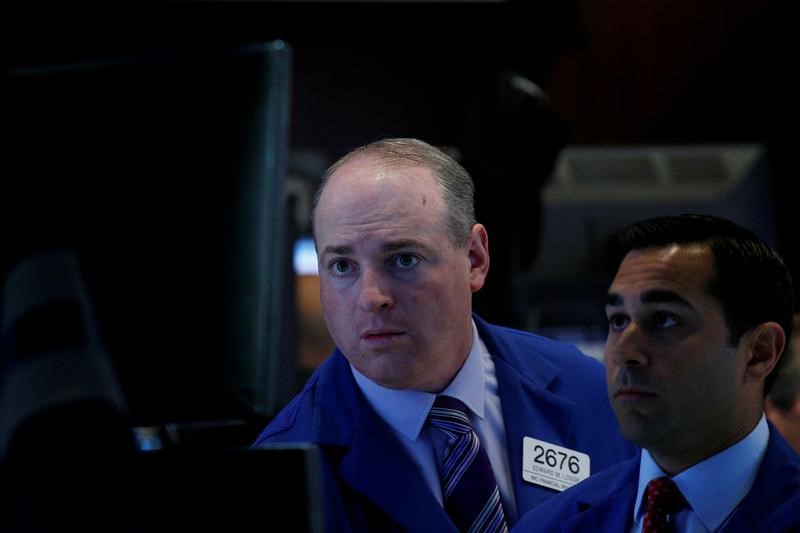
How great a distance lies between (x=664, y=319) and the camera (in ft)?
2.42

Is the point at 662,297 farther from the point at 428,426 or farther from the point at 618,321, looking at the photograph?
the point at 428,426

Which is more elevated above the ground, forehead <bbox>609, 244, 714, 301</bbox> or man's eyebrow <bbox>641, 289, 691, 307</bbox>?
forehead <bbox>609, 244, 714, 301</bbox>

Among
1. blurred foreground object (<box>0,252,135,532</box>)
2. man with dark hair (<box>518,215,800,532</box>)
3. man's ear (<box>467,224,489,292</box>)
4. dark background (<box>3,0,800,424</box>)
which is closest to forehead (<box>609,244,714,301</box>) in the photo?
man with dark hair (<box>518,215,800,532</box>)

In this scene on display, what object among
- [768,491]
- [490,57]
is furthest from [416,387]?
[490,57]

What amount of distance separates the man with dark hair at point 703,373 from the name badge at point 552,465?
158 millimetres

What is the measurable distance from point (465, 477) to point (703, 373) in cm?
28

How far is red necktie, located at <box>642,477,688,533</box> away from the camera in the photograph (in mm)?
736

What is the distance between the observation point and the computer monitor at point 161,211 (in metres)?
0.73

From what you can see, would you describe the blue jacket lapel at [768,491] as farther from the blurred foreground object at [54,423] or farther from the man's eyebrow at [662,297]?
the blurred foreground object at [54,423]

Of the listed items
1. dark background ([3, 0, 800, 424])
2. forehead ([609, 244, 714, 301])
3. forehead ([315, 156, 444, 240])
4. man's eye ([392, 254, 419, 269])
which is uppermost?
dark background ([3, 0, 800, 424])

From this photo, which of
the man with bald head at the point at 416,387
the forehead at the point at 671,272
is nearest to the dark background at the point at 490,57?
the man with bald head at the point at 416,387

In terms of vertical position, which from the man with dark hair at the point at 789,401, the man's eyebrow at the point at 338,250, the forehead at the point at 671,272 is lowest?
the man with dark hair at the point at 789,401

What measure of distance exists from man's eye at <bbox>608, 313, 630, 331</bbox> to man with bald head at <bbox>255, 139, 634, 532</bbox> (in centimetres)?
19

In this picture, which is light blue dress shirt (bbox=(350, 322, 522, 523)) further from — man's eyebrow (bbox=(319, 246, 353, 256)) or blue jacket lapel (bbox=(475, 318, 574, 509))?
man's eyebrow (bbox=(319, 246, 353, 256))
